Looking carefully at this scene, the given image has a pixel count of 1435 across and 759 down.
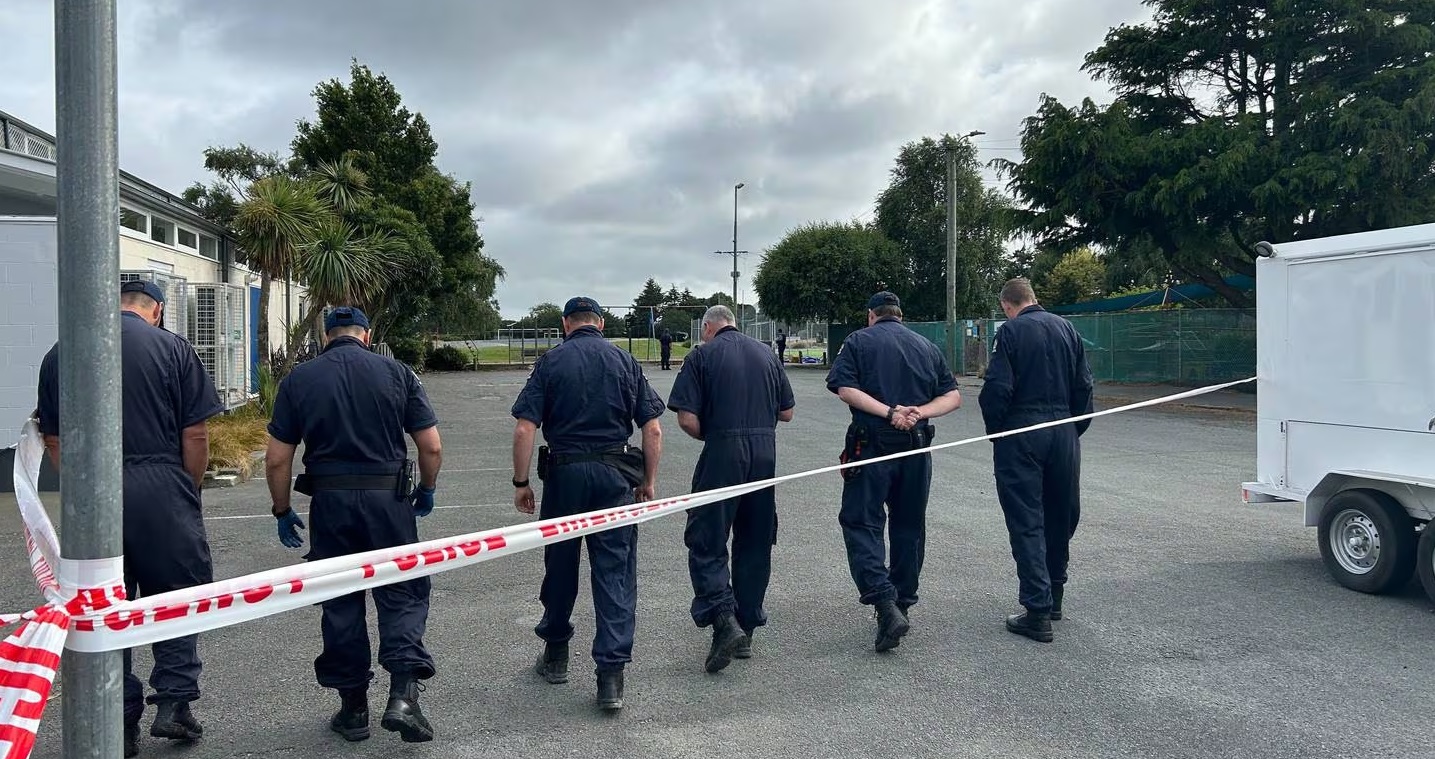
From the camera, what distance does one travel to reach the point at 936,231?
155ft

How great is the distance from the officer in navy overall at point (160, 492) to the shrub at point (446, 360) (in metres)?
39.0

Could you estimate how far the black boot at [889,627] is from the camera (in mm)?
5211

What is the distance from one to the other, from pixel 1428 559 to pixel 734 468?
166 inches

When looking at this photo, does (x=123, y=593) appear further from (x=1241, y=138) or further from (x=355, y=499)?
(x=1241, y=138)

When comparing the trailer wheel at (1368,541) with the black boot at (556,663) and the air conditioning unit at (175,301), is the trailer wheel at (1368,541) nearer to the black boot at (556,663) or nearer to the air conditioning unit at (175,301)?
the black boot at (556,663)

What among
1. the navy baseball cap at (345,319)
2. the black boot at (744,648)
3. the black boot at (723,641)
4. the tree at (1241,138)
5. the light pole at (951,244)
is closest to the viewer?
the navy baseball cap at (345,319)

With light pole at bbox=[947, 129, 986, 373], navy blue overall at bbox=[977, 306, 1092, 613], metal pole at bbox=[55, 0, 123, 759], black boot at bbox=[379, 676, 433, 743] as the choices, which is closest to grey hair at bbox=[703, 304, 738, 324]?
navy blue overall at bbox=[977, 306, 1092, 613]

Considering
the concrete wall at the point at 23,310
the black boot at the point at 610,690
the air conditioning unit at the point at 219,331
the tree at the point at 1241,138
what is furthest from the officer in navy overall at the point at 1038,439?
the tree at the point at 1241,138

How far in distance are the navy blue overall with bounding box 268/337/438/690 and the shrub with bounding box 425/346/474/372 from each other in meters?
39.0

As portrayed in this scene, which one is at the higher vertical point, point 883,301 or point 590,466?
point 883,301

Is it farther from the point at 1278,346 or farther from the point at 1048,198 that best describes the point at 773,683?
the point at 1048,198

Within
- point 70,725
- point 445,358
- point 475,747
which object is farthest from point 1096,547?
point 445,358

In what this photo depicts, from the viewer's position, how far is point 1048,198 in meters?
24.6

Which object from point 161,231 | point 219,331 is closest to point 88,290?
point 219,331
